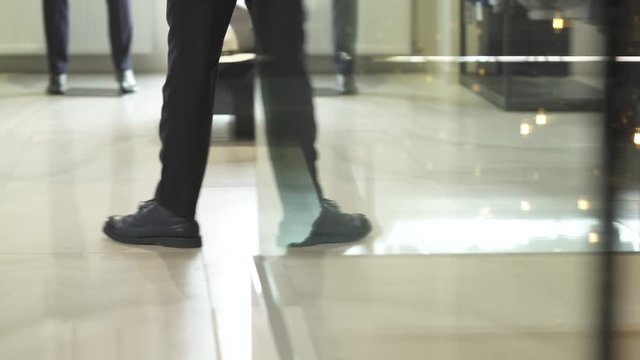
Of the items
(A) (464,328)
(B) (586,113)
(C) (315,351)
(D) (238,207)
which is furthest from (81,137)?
(B) (586,113)

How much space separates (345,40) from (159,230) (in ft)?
2.37

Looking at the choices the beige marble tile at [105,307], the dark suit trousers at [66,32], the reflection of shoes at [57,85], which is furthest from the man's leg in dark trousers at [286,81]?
the dark suit trousers at [66,32]

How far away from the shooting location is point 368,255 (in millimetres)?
949

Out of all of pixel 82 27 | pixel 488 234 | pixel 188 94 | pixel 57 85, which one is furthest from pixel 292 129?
pixel 82 27

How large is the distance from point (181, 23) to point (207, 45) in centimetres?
5

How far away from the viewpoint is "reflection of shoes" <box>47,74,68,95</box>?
348cm

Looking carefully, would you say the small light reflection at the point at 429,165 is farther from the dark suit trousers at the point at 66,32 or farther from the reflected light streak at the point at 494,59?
the dark suit trousers at the point at 66,32

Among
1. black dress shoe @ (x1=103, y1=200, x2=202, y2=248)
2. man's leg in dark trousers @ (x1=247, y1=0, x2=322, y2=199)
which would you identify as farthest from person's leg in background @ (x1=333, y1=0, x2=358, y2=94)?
black dress shoe @ (x1=103, y1=200, x2=202, y2=248)

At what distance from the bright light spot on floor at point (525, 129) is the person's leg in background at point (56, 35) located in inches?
124

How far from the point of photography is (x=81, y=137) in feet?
8.81

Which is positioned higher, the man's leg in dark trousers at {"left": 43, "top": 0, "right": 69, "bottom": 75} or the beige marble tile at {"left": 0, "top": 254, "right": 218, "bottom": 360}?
the man's leg in dark trousers at {"left": 43, "top": 0, "right": 69, "bottom": 75}

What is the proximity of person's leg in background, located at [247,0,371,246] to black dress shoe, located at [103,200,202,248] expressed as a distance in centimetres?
25

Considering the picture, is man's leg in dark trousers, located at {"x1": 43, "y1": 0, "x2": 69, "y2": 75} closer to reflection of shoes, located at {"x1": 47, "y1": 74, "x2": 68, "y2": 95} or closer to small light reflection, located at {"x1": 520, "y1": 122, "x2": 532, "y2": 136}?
reflection of shoes, located at {"x1": 47, "y1": 74, "x2": 68, "y2": 95}

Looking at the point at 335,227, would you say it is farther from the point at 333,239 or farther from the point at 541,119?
the point at 541,119
